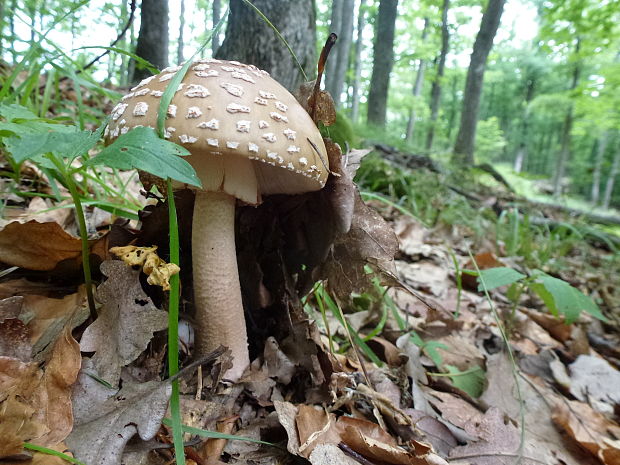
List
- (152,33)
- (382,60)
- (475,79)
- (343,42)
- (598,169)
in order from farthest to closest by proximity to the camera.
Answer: (598,169) → (343,42) → (382,60) → (475,79) → (152,33)

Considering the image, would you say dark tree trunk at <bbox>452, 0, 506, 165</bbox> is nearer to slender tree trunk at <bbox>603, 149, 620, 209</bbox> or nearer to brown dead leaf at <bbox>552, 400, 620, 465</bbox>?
brown dead leaf at <bbox>552, 400, 620, 465</bbox>

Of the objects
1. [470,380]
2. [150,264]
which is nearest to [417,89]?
[470,380]

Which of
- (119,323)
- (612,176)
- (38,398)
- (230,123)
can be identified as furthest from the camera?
(612,176)

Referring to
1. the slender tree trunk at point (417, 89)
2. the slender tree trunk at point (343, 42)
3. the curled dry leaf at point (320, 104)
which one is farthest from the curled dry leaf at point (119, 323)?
the slender tree trunk at point (417, 89)

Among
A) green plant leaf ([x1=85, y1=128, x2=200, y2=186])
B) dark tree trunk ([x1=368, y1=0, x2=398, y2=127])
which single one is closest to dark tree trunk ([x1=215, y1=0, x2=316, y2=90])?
green plant leaf ([x1=85, y1=128, x2=200, y2=186])

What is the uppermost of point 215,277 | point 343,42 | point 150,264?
point 343,42

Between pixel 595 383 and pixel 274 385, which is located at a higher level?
pixel 274 385

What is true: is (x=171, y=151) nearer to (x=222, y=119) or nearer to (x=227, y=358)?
(x=222, y=119)

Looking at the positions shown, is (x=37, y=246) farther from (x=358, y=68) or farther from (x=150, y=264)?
(x=358, y=68)
